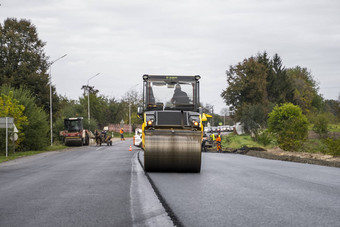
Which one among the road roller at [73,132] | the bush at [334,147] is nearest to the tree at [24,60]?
the road roller at [73,132]

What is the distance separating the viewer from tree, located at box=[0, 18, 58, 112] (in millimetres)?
42781


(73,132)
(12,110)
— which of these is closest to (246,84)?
(73,132)

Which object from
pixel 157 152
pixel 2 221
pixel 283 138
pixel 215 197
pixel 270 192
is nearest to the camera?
pixel 2 221

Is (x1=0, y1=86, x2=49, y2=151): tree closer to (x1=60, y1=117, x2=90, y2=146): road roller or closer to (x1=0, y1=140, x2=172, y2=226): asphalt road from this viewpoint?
(x1=60, y1=117, x2=90, y2=146): road roller

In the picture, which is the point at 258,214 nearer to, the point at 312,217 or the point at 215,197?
the point at 312,217

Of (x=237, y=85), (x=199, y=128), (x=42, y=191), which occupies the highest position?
(x=237, y=85)

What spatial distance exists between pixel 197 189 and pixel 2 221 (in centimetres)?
423

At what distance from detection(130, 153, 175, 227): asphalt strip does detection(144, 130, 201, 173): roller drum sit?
8.22 ft

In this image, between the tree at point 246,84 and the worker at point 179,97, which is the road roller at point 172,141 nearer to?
the worker at point 179,97

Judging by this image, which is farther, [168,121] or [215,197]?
[168,121]

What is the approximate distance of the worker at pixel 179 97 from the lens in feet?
48.8

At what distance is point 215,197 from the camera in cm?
786

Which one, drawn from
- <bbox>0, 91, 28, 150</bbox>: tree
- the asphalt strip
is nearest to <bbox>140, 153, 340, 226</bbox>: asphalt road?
the asphalt strip

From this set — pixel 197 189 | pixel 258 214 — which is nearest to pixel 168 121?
pixel 197 189
